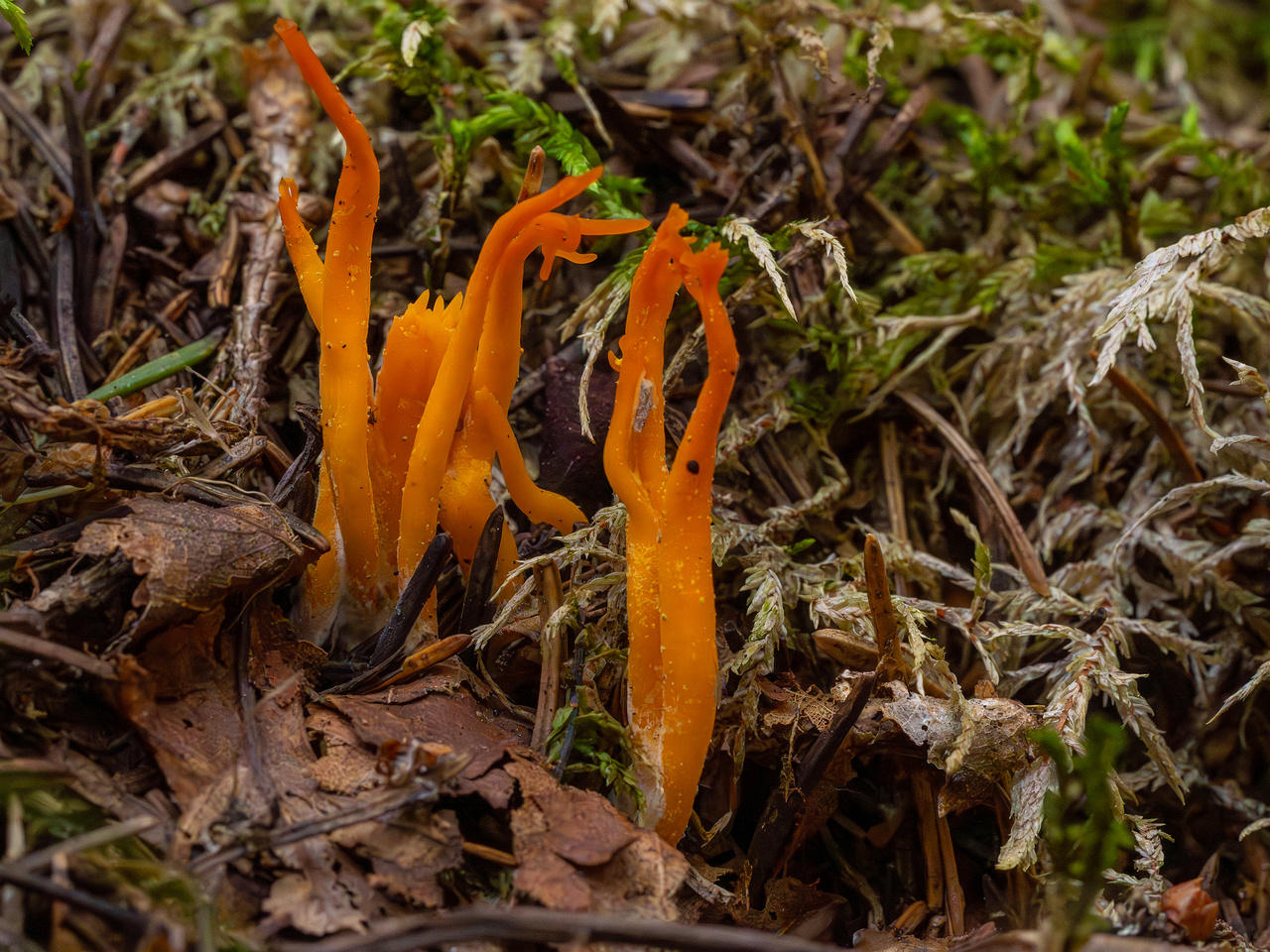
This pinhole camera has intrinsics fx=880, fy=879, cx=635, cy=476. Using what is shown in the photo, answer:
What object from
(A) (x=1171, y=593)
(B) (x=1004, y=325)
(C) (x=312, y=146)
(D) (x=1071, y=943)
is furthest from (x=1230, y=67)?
(D) (x=1071, y=943)

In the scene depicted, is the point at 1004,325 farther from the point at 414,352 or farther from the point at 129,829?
the point at 129,829

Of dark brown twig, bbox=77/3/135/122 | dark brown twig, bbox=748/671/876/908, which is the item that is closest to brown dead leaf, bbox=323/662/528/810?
dark brown twig, bbox=748/671/876/908

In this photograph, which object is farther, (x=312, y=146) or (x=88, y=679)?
(x=312, y=146)

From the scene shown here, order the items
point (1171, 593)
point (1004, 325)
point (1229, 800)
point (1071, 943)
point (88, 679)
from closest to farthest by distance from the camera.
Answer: point (1071, 943)
point (88, 679)
point (1229, 800)
point (1171, 593)
point (1004, 325)

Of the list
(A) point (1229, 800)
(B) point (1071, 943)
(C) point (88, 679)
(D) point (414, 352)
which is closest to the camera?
(B) point (1071, 943)

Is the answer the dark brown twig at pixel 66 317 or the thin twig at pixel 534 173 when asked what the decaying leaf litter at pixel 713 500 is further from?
the thin twig at pixel 534 173

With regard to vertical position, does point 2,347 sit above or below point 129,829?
above

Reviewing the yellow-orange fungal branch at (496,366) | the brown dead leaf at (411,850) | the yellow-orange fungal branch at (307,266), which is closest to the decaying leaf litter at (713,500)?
the brown dead leaf at (411,850)
